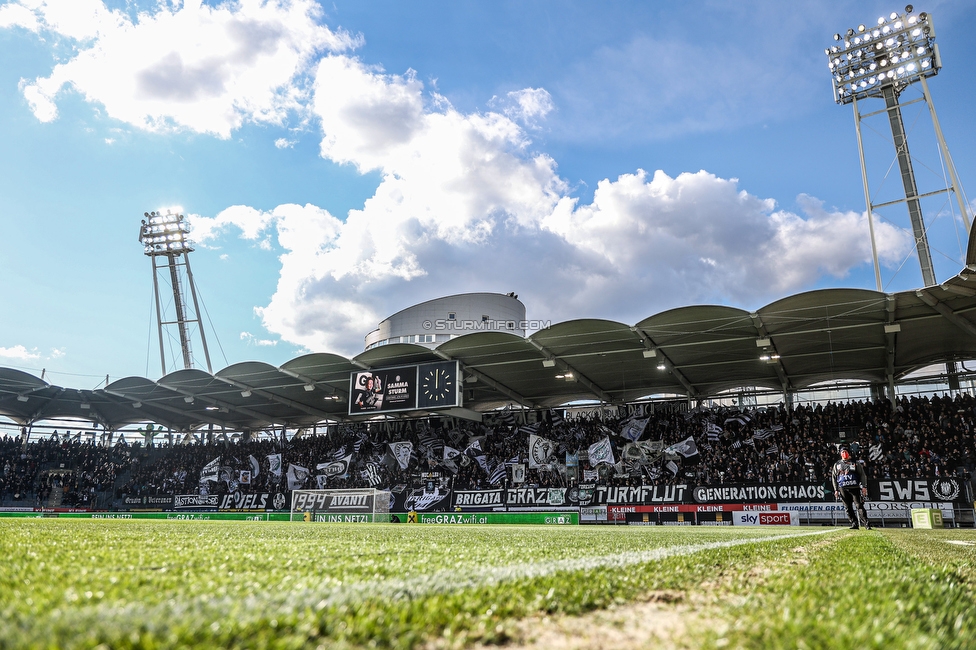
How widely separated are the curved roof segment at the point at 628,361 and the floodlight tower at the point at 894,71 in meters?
5.41

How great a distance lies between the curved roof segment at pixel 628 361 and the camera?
73.3ft

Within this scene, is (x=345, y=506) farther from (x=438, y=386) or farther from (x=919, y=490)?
(x=919, y=490)

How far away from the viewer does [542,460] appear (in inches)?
1259

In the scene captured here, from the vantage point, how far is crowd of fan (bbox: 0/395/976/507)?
2519cm

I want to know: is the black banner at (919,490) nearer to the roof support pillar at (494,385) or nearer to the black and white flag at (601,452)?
the black and white flag at (601,452)

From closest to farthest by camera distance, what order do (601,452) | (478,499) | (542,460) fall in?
(601,452)
(478,499)
(542,460)

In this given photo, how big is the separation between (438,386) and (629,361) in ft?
30.6

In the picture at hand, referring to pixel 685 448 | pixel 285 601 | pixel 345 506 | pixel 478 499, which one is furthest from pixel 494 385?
pixel 285 601

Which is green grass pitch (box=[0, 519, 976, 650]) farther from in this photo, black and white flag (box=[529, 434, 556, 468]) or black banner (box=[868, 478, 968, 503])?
black and white flag (box=[529, 434, 556, 468])

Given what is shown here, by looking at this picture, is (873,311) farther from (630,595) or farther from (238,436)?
(238,436)

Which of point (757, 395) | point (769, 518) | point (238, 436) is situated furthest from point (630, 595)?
point (238, 436)

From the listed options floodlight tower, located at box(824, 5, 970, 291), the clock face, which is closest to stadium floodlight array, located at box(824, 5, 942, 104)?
floodlight tower, located at box(824, 5, 970, 291)

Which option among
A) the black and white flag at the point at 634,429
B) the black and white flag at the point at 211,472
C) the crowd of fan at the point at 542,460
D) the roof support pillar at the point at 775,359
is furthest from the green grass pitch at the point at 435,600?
the black and white flag at the point at 211,472

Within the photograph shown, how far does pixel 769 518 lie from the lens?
22.4m
